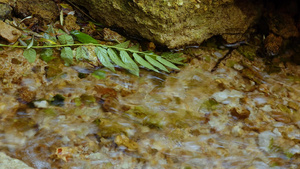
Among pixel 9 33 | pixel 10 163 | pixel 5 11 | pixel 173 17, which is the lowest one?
pixel 10 163

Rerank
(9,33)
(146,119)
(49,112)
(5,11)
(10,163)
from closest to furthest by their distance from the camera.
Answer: (10,163)
(49,112)
(146,119)
(9,33)
(5,11)

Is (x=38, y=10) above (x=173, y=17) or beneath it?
beneath

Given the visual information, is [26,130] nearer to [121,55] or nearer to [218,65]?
[121,55]

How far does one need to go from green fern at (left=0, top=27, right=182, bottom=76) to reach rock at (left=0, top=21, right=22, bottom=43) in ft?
0.44

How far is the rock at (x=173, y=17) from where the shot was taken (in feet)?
9.45

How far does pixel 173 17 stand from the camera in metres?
2.92

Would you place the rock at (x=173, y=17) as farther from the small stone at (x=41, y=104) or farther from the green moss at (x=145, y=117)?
the small stone at (x=41, y=104)

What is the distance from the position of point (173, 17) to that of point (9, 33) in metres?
1.75

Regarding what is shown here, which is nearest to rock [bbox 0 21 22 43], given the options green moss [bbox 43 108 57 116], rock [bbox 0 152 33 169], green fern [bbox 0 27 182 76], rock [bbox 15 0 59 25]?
green fern [bbox 0 27 182 76]

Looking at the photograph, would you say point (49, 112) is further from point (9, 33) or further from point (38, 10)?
point (38, 10)

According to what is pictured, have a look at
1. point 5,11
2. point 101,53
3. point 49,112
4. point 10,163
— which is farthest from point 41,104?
point 5,11

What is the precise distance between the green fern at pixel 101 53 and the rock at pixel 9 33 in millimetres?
133

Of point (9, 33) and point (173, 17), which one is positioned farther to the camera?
point (173, 17)

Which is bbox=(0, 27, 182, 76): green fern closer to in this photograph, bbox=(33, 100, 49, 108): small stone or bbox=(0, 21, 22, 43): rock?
bbox=(0, 21, 22, 43): rock
